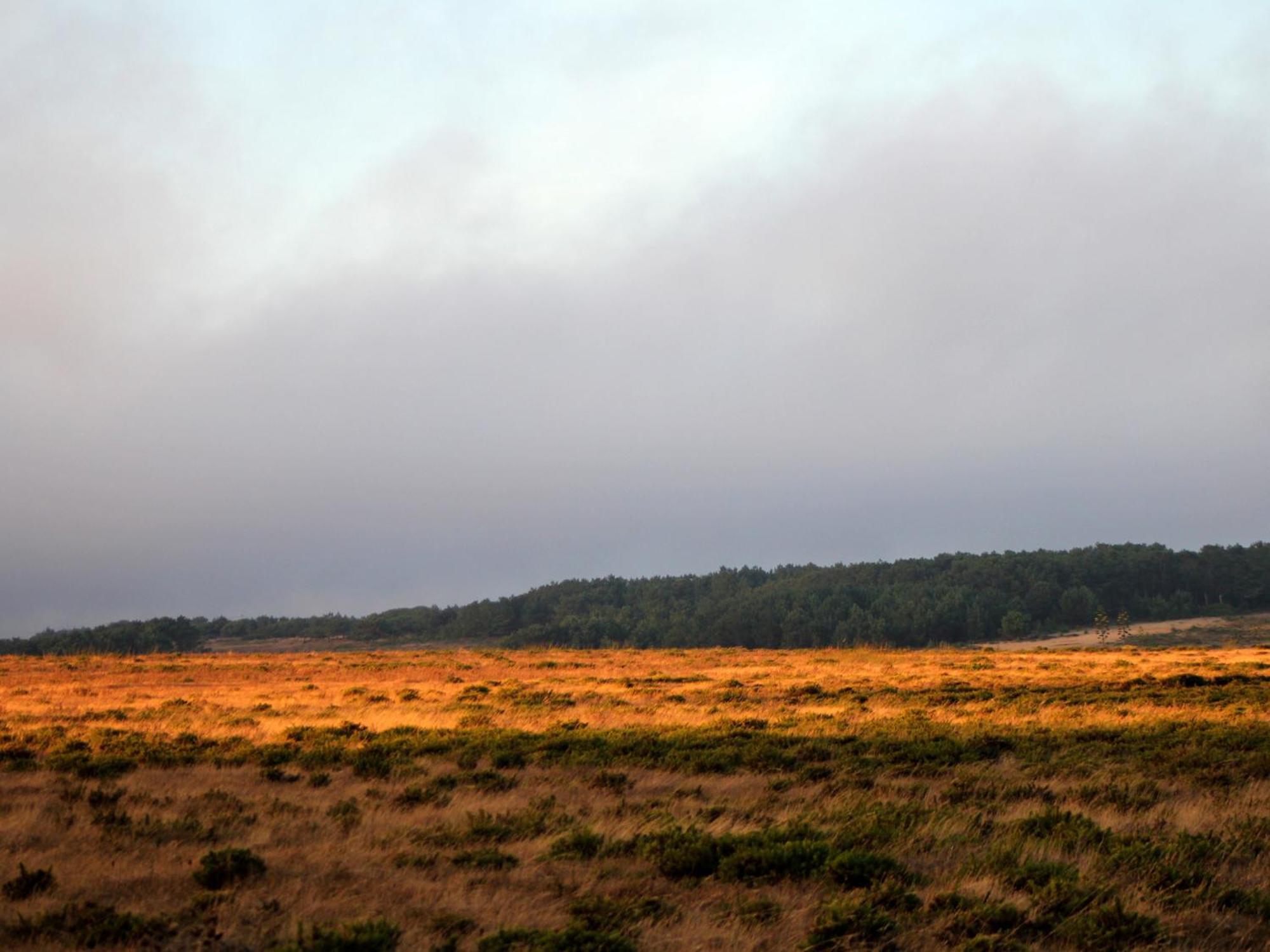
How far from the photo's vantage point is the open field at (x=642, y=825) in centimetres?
754

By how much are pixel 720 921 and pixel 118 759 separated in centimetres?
Answer: 1289

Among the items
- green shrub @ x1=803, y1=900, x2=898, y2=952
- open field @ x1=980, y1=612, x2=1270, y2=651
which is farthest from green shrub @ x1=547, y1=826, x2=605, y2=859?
open field @ x1=980, y1=612, x2=1270, y2=651

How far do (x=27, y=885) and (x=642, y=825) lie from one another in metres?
6.45

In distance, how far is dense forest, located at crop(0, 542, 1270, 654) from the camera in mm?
86438

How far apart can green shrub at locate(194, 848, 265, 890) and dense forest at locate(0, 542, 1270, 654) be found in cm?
7077

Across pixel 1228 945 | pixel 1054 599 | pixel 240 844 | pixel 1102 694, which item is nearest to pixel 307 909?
pixel 240 844

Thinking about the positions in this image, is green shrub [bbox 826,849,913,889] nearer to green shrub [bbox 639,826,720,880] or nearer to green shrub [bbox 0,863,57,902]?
green shrub [bbox 639,826,720,880]

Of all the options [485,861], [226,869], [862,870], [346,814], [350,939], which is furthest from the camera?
[346,814]

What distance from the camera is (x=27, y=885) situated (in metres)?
8.09

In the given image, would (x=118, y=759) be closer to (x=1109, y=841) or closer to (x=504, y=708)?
(x=504, y=708)

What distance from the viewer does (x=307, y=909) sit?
768cm

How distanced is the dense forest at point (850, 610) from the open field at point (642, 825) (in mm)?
58728

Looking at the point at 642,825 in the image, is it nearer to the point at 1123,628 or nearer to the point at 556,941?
the point at 556,941

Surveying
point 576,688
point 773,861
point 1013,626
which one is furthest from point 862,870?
point 1013,626
